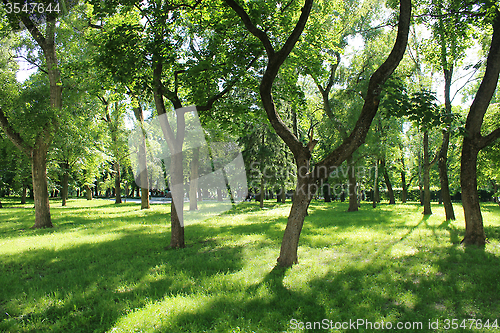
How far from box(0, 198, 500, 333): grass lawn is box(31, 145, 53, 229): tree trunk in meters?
3.27

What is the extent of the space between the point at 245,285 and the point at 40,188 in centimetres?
1205

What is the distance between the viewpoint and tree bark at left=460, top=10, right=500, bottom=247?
26.3ft

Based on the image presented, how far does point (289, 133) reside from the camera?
711cm

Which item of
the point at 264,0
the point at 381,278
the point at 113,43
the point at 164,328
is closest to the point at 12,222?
the point at 113,43

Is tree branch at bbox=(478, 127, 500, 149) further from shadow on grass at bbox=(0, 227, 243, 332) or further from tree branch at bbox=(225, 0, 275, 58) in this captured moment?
shadow on grass at bbox=(0, 227, 243, 332)

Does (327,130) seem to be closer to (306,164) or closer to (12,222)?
(306,164)

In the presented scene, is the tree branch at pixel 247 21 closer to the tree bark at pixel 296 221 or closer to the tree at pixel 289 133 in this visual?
the tree at pixel 289 133

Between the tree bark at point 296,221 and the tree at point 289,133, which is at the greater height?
the tree at point 289,133

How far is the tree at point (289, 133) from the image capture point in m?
6.32
